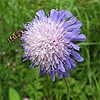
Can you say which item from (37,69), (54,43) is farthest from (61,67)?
(37,69)

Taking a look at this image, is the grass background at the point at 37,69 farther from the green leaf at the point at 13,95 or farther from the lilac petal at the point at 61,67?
the lilac petal at the point at 61,67

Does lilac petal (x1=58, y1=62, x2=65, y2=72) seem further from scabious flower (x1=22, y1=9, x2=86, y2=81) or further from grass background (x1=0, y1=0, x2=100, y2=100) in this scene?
grass background (x1=0, y1=0, x2=100, y2=100)

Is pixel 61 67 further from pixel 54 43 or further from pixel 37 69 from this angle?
pixel 37 69

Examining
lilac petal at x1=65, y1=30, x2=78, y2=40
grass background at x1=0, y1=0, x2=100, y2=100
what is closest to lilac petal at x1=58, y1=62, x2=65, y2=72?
lilac petal at x1=65, y1=30, x2=78, y2=40

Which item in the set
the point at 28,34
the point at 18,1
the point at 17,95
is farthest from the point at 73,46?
the point at 18,1

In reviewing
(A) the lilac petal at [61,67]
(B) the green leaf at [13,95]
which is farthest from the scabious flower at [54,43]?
(B) the green leaf at [13,95]
